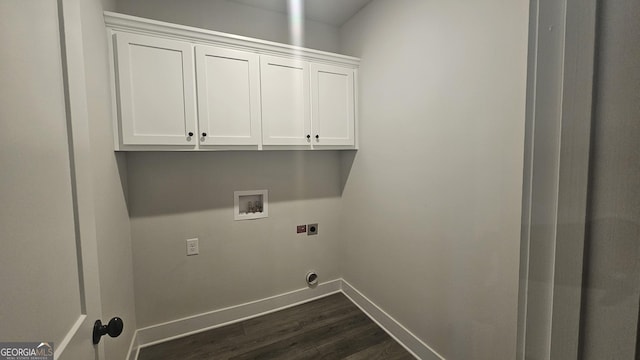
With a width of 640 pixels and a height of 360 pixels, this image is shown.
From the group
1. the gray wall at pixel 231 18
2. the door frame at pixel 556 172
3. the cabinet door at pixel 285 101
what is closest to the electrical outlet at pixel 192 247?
the cabinet door at pixel 285 101

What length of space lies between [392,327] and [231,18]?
2896 mm

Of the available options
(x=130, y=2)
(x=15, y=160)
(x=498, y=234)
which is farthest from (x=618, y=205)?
(x=130, y=2)

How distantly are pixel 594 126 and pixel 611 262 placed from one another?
0.19 meters

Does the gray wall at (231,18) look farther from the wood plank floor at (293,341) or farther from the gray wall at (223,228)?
the wood plank floor at (293,341)

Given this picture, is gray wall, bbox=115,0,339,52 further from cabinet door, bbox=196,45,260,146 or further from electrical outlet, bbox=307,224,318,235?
electrical outlet, bbox=307,224,318,235

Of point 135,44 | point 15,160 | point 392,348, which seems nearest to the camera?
point 15,160

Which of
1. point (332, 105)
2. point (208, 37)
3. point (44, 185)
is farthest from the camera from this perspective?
point (332, 105)

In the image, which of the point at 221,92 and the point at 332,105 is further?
the point at 332,105

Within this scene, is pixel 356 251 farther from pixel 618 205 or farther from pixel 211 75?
pixel 618 205

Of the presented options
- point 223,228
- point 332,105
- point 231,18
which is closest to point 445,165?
point 332,105

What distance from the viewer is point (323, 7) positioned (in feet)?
7.09

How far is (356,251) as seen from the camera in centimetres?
245

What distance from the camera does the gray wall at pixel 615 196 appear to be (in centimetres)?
31

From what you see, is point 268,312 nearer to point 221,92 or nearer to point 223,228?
point 223,228
